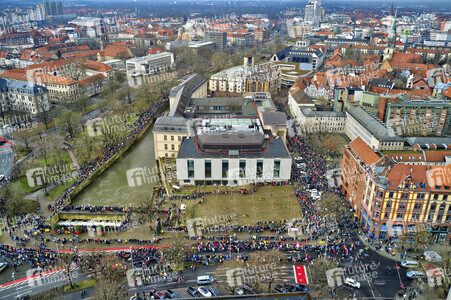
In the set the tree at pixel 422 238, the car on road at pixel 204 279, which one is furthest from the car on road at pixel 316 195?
the car on road at pixel 204 279

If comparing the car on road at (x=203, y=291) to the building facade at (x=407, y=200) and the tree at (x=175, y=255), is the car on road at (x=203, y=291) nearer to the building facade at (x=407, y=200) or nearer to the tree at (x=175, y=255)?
the tree at (x=175, y=255)

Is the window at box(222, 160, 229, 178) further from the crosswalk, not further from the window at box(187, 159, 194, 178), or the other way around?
the crosswalk

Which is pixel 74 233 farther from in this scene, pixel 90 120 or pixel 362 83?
pixel 362 83

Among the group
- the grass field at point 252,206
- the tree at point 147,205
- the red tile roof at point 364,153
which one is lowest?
the grass field at point 252,206

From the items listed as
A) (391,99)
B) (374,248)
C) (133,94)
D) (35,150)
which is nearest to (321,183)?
(374,248)

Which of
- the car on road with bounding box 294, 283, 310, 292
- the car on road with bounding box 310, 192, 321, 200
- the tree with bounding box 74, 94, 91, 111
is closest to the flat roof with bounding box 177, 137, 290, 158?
the car on road with bounding box 310, 192, 321, 200

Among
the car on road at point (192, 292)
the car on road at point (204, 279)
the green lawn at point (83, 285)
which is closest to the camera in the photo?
the car on road at point (192, 292)
